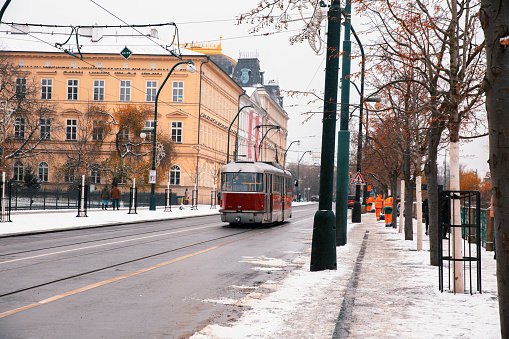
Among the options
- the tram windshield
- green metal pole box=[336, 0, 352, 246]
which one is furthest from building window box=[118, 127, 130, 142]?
green metal pole box=[336, 0, 352, 246]

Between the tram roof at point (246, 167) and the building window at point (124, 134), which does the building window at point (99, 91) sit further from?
the tram roof at point (246, 167)

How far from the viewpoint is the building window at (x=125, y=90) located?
67.1 m

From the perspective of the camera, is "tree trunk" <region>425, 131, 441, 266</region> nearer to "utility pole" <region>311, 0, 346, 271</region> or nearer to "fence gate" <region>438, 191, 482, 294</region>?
"fence gate" <region>438, 191, 482, 294</region>

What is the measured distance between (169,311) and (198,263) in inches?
208

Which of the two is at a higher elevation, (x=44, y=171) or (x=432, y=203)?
(x=44, y=171)

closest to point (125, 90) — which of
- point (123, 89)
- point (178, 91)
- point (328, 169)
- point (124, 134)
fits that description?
point (123, 89)

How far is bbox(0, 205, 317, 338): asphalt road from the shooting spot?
21.7 feet

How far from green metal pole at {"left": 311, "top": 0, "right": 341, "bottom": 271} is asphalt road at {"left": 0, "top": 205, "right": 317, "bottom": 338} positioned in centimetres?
91

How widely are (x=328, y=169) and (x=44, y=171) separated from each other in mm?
58712

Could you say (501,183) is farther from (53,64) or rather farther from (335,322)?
(53,64)

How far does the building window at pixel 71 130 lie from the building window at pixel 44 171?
369 cm

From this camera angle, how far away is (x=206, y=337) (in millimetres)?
6008

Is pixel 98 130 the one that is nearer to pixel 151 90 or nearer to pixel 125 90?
pixel 125 90

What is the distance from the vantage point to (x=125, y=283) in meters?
9.62
